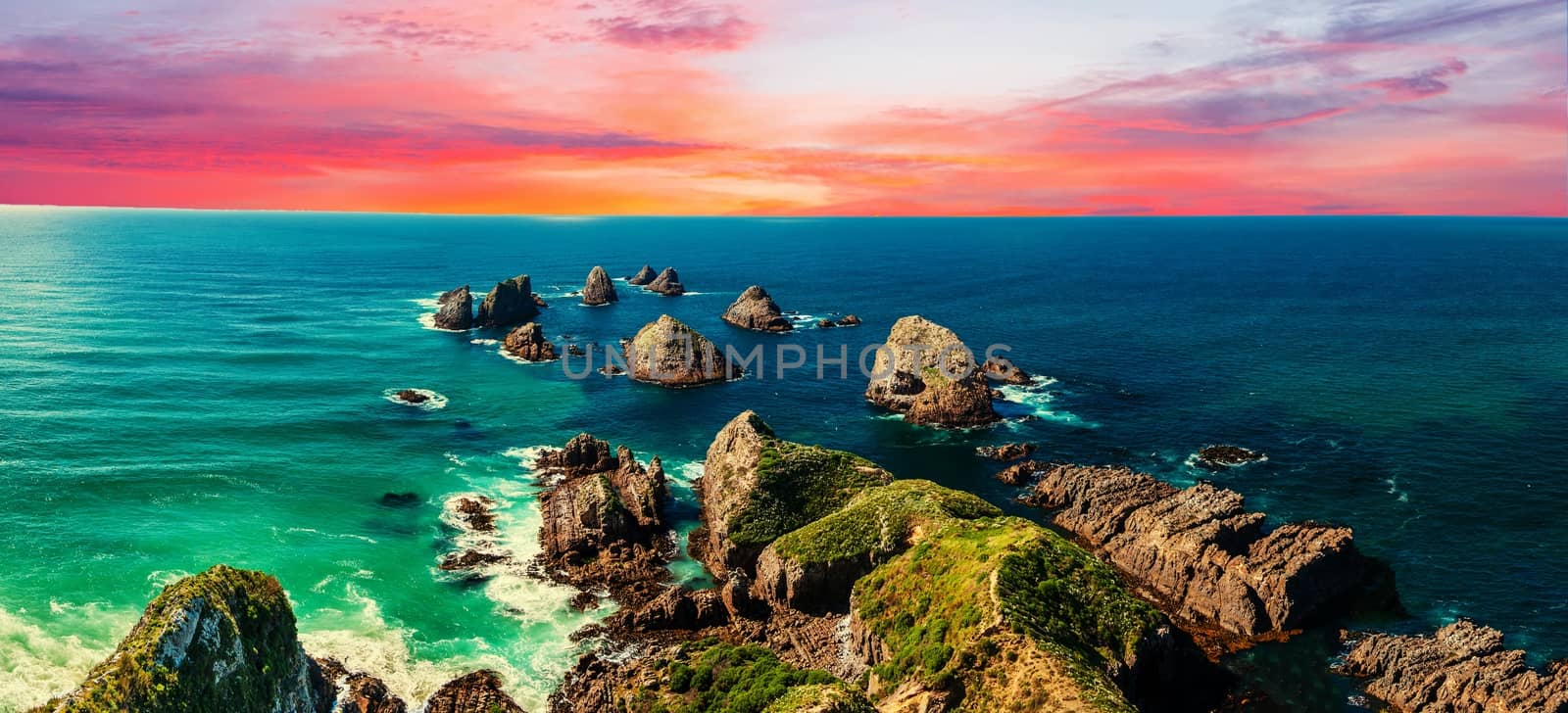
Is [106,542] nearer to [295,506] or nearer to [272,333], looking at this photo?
[295,506]

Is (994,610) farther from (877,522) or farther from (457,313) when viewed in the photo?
(457,313)

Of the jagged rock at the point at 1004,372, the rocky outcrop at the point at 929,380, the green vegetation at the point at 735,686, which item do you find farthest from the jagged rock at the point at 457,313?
the green vegetation at the point at 735,686

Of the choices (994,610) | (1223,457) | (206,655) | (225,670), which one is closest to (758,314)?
(1223,457)

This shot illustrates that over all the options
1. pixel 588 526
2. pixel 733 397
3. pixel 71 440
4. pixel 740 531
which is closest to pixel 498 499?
pixel 588 526

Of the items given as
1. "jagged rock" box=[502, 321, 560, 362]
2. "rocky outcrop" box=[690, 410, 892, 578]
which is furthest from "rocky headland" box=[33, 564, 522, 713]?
"jagged rock" box=[502, 321, 560, 362]

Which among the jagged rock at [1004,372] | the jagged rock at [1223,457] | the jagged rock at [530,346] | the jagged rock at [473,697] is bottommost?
the jagged rock at [473,697]

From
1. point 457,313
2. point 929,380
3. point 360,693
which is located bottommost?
point 360,693

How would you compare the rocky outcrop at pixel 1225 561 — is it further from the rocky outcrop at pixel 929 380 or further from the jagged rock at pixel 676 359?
the jagged rock at pixel 676 359
